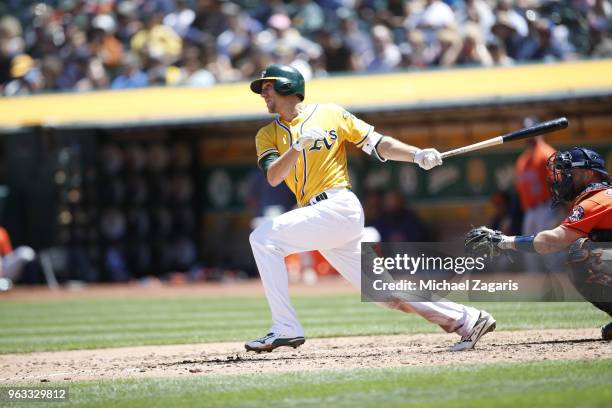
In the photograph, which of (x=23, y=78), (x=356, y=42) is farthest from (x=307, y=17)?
(x=23, y=78)

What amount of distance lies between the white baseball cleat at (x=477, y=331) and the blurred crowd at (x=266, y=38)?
319 inches

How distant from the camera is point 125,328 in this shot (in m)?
10.0

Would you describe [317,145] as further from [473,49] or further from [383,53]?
[383,53]

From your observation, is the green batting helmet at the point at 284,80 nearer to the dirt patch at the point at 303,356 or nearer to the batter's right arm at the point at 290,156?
the batter's right arm at the point at 290,156

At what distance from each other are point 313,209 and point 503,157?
939 cm

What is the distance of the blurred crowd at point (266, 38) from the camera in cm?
1473

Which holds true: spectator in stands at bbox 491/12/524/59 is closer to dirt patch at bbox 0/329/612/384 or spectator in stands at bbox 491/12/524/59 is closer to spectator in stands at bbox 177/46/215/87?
spectator in stands at bbox 177/46/215/87

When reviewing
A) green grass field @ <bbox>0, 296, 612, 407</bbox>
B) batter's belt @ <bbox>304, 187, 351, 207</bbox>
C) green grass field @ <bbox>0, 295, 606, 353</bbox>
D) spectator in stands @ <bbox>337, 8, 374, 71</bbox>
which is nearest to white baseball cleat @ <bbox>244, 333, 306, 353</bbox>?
green grass field @ <bbox>0, 296, 612, 407</bbox>

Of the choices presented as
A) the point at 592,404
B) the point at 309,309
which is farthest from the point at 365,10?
the point at 592,404

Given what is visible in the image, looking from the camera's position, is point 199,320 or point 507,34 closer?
point 199,320

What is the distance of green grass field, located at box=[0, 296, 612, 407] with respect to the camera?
490 centimetres

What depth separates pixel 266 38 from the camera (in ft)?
55.4

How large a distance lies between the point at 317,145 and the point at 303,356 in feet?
4.81

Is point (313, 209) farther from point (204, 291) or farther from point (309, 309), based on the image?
point (204, 291)
